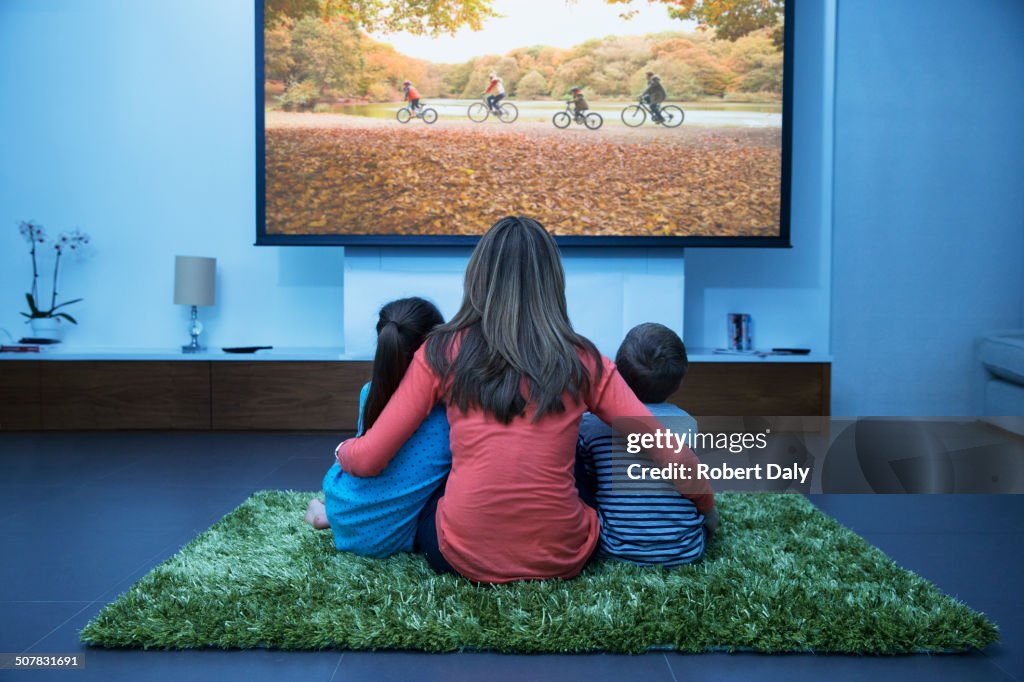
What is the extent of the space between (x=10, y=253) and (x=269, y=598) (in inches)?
167

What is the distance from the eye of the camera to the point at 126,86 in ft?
17.1

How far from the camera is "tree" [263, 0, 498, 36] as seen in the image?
4.89 meters

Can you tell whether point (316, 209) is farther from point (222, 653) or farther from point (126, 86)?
point (222, 653)

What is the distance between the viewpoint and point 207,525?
2.80 metres

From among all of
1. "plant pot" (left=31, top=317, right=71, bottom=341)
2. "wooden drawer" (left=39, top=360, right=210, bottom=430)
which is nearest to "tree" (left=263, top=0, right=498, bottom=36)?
"wooden drawer" (left=39, top=360, right=210, bottom=430)

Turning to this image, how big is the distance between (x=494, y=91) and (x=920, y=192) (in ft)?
8.33

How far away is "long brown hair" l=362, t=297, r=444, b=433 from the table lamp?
3.14 m

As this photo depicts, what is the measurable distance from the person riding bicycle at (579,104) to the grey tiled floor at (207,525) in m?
2.33

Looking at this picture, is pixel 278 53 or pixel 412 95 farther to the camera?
Answer: pixel 412 95

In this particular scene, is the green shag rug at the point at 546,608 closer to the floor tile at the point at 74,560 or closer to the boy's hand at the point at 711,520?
the boy's hand at the point at 711,520

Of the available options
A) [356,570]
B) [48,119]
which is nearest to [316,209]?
[48,119]

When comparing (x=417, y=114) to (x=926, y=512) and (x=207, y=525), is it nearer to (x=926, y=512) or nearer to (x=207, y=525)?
(x=207, y=525)

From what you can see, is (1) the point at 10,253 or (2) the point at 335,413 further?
(1) the point at 10,253

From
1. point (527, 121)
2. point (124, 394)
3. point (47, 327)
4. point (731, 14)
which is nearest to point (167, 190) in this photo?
point (47, 327)
